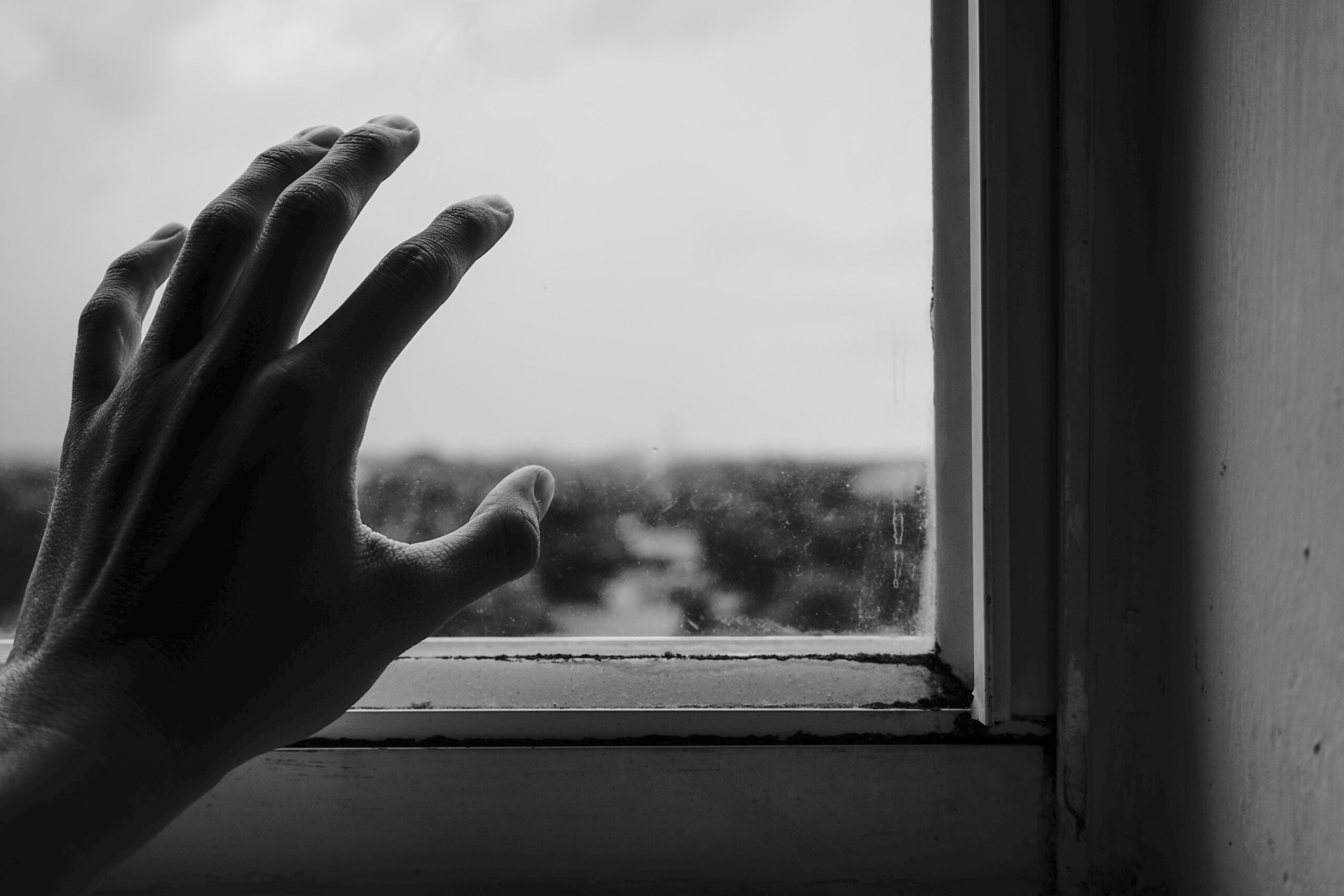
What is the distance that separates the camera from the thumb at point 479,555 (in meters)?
0.45

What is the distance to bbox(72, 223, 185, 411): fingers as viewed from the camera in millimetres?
481

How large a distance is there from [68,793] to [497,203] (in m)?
0.35

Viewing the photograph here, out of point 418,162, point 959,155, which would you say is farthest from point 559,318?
point 959,155

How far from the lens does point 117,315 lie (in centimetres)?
50

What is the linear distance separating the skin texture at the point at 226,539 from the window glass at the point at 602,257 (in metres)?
0.18

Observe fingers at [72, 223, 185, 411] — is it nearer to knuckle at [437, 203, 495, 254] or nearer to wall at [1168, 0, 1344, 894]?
knuckle at [437, 203, 495, 254]

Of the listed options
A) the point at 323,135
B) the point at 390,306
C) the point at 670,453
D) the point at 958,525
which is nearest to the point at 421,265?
the point at 390,306

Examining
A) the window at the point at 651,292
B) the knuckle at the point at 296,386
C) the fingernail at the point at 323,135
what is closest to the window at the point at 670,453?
the window at the point at 651,292

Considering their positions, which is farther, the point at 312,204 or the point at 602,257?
the point at 602,257

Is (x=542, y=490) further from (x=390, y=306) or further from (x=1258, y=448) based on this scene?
(x=1258, y=448)

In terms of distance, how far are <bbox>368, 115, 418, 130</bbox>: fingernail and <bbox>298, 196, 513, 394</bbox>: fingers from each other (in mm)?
69

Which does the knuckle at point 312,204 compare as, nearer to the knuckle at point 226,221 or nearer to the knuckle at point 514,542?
the knuckle at point 226,221

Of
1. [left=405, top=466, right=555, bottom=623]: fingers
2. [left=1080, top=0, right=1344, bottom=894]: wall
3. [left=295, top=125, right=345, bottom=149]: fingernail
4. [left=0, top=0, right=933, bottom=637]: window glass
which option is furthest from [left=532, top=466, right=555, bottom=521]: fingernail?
[left=1080, top=0, right=1344, bottom=894]: wall

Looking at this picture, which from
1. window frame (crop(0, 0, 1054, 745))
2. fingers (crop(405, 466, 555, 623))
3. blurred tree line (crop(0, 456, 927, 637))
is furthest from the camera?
blurred tree line (crop(0, 456, 927, 637))
